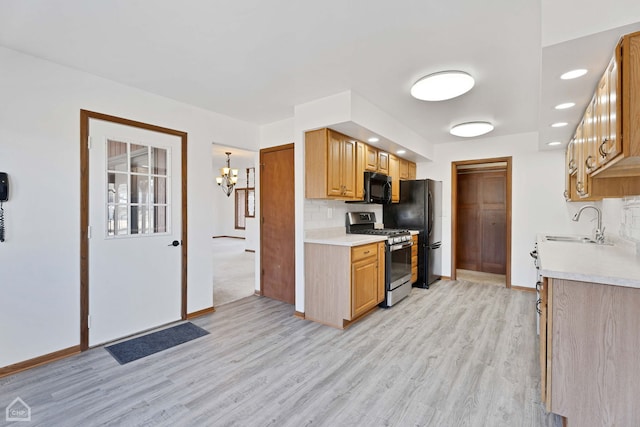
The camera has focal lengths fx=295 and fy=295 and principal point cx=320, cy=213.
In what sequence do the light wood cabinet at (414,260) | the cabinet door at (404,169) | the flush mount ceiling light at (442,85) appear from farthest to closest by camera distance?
the cabinet door at (404,169) → the light wood cabinet at (414,260) → the flush mount ceiling light at (442,85)

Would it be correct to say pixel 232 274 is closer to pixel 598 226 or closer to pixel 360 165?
pixel 360 165

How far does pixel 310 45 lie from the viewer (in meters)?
2.20

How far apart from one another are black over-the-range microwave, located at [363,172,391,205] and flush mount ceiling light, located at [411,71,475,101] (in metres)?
1.37

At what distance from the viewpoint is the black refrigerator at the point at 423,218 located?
4.71 m

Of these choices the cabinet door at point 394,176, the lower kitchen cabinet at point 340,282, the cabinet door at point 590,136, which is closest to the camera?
the cabinet door at point 590,136

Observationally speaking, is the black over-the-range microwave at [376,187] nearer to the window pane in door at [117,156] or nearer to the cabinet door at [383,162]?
the cabinet door at [383,162]

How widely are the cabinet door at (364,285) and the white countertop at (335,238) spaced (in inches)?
8.7

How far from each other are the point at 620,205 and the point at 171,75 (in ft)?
14.5

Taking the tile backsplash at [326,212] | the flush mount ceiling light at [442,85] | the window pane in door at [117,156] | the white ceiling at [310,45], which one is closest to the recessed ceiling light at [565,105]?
the white ceiling at [310,45]

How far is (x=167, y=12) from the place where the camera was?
1.84 metres

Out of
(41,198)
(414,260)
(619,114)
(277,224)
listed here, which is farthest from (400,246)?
(41,198)

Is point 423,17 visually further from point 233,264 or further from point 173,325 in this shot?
point 233,264

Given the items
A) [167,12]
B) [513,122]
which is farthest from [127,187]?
[513,122]

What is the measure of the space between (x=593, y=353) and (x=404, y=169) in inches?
154
